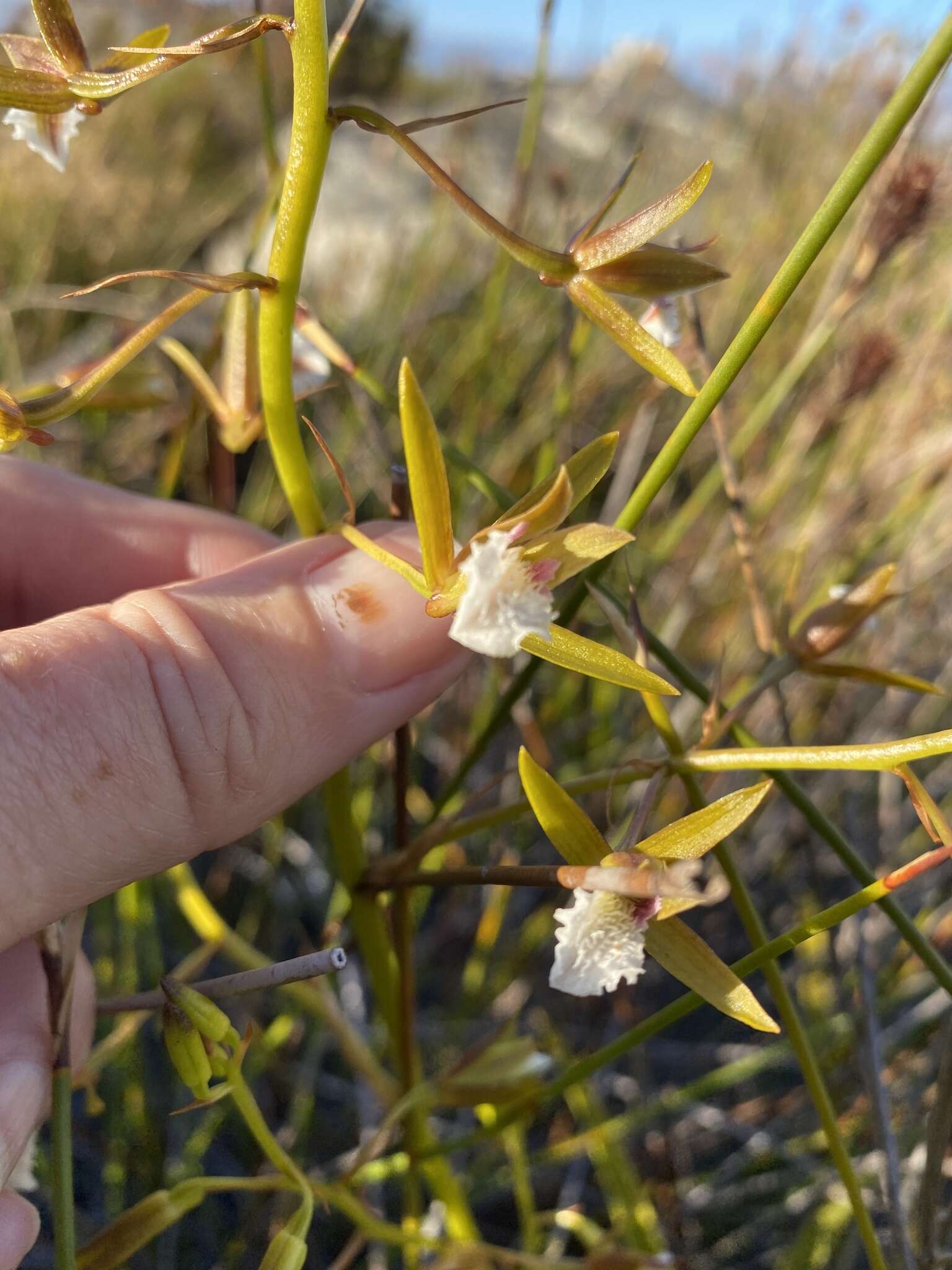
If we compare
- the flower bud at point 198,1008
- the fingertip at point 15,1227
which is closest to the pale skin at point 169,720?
the fingertip at point 15,1227

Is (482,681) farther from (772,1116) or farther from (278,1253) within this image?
(278,1253)

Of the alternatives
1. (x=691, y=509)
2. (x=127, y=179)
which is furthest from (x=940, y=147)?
(x=127, y=179)

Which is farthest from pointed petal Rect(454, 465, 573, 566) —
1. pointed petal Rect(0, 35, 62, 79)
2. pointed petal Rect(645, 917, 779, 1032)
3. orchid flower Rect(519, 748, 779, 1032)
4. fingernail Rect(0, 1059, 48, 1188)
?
fingernail Rect(0, 1059, 48, 1188)

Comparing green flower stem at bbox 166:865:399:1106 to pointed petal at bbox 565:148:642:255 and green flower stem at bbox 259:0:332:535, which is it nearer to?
green flower stem at bbox 259:0:332:535

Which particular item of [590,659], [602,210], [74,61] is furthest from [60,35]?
[590,659]

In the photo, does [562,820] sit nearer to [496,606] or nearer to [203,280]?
[496,606]

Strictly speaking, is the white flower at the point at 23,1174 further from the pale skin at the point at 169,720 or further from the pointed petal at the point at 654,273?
the pointed petal at the point at 654,273
